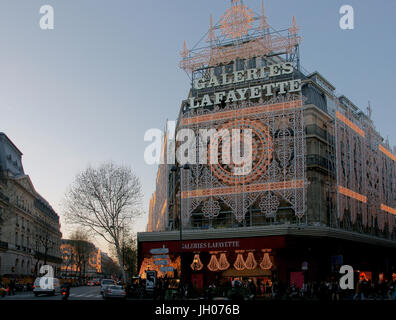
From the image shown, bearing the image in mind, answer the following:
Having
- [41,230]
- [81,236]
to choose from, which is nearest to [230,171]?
[41,230]

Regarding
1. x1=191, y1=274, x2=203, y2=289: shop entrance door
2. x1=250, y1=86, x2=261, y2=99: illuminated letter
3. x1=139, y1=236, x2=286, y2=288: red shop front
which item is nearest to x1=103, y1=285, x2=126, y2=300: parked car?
x1=139, y1=236, x2=286, y2=288: red shop front

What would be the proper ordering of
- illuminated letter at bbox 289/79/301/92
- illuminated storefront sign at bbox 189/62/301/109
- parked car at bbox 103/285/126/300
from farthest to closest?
illuminated storefront sign at bbox 189/62/301/109 < illuminated letter at bbox 289/79/301/92 < parked car at bbox 103/285/126/300

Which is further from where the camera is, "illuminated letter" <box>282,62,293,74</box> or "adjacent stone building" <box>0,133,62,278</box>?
"adjacent stone building" <box>0,133,62,278</box>

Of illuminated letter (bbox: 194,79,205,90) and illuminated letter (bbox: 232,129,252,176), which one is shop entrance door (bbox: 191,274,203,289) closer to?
illuminated letter (bbox: 232,129,252,176)

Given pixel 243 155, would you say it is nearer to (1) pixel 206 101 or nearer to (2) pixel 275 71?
(1) pixel 206 101

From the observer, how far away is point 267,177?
42719 millimetres

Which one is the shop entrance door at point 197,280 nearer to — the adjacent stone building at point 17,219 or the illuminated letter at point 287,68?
the illuminated letter at point 287,68

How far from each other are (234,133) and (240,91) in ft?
13.4

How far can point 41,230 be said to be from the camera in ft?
318

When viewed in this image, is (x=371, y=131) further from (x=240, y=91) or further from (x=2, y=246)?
(x=2, y=246)

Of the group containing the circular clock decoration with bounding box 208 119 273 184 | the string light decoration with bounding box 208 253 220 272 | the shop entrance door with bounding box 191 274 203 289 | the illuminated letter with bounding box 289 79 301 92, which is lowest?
the shop entrance door with bounding box 191 274 203 289

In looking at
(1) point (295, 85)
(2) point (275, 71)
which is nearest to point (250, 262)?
(1) point (295, 85)

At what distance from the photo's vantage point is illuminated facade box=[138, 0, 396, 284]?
4228 cm

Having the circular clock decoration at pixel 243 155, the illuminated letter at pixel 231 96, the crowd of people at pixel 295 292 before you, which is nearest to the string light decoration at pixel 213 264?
the crowd of people at pixel 295 292
